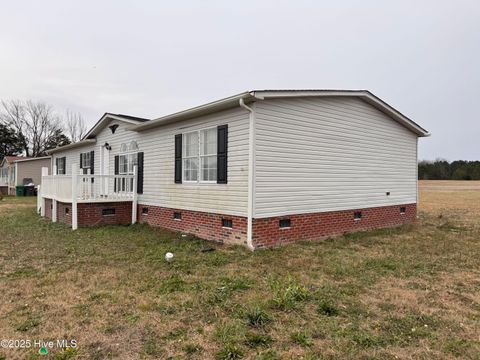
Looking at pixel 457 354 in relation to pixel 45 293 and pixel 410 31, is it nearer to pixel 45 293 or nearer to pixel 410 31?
pixel 45 293

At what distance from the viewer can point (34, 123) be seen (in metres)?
51.2

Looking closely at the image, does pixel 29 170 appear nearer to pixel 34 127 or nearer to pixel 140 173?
pixel 34 127

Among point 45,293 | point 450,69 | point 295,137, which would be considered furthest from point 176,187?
point 450,69

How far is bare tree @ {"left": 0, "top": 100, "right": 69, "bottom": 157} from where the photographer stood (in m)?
49.9

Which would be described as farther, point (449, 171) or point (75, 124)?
point (449, 171)

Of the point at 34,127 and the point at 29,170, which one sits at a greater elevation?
the point at 34,127

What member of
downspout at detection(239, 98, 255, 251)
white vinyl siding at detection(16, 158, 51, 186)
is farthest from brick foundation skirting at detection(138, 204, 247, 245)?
white vinyl siding at detection(16, 158, 51, 186)

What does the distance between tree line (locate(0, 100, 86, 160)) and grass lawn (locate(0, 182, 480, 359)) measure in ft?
157

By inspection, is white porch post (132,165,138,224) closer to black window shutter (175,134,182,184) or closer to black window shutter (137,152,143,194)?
black window shutter (137,152,143,194)

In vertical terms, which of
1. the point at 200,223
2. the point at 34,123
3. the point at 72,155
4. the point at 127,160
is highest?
the point at 34,123

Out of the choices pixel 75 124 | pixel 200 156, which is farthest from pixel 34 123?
pixel 200 156

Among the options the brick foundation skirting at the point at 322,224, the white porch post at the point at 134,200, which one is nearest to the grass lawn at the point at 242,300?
the brick foundation skirting at the point at 322,224

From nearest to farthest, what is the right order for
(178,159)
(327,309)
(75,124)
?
(327,309), (178,159), (75,124)

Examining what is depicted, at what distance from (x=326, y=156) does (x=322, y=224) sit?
175cm
